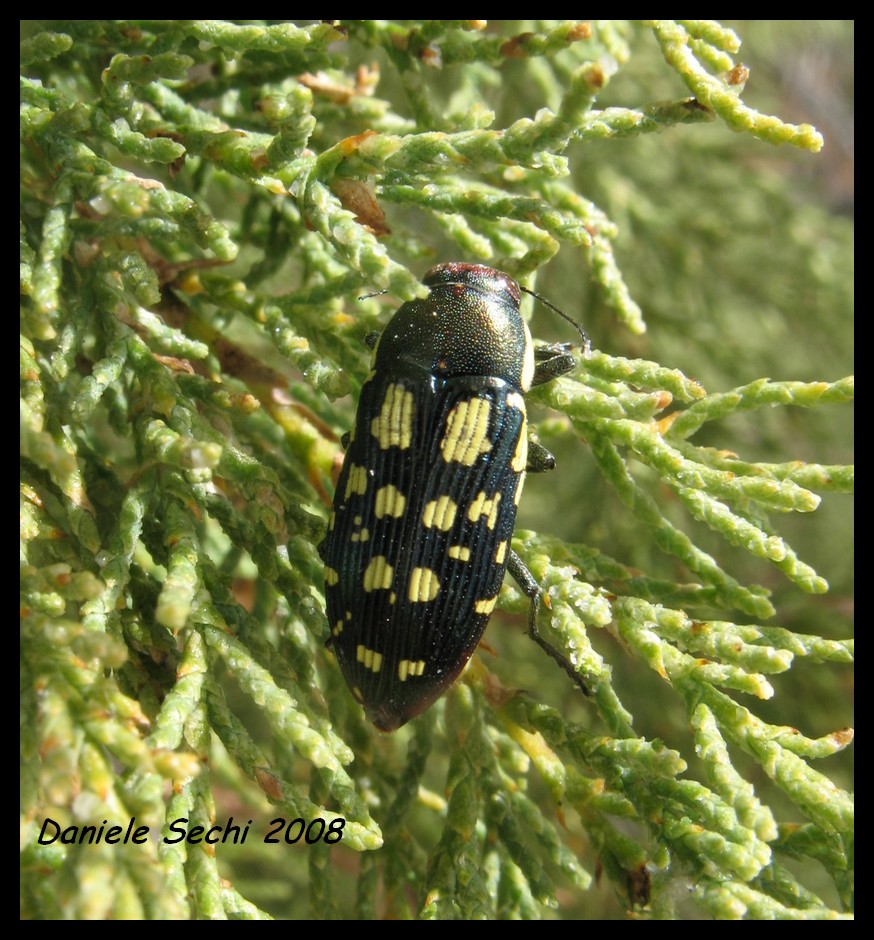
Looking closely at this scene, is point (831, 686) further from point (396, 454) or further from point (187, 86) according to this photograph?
point (187, 86)

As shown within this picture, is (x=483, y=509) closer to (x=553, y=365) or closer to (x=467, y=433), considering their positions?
(x=467, y=433)

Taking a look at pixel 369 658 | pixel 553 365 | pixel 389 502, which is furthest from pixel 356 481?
pixel 553 365

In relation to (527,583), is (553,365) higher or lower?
higher

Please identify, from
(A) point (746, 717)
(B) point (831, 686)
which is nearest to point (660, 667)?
(A) point (746, 717)

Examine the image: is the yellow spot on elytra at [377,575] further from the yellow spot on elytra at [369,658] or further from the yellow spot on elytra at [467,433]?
the yellow spot on elytra at [467,433]

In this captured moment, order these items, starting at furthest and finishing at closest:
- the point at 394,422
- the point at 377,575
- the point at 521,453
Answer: the point at 521,453 → the point at 394,422 → the point at 377,575

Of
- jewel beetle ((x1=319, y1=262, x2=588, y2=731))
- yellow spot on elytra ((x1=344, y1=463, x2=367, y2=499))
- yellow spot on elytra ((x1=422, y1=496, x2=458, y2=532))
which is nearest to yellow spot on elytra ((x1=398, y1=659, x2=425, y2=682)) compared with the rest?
jewel beetle ((x1=319, y1=262, x2=588, y2=731))
